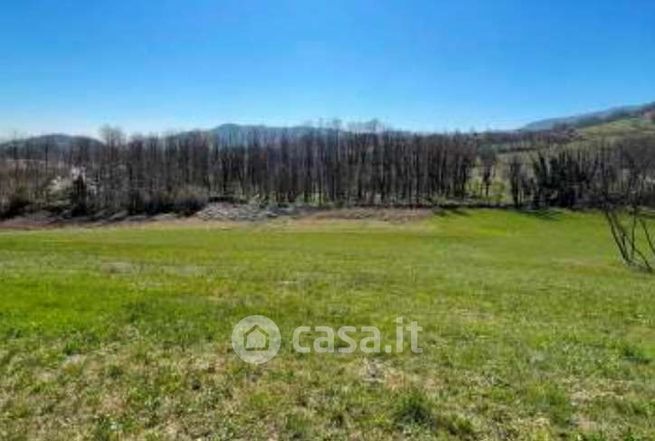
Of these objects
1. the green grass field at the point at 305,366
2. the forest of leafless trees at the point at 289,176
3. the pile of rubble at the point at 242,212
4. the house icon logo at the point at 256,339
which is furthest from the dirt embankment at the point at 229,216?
the house icon logo at the point at 256,339

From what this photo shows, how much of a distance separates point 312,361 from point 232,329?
93.9 inches

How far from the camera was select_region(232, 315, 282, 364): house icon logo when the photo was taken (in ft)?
37.0

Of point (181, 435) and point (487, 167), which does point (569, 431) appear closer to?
point (181, 435)

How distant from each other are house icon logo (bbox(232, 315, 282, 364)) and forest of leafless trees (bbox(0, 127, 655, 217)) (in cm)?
9789

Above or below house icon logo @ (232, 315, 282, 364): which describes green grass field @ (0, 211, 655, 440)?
below

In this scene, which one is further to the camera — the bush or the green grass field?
→ the bush

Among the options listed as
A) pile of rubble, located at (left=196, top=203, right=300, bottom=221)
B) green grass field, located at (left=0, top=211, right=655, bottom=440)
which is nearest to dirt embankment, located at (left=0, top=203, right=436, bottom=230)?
pile of rubble, located at (left=196, top=203, right=300, bottom=221)

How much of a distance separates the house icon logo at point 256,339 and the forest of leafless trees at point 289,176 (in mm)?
97887

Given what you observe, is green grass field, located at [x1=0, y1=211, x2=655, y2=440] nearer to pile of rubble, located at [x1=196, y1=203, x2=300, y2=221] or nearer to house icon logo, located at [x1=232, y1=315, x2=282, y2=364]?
house icon logo, located at [x1=232, y1=315, x2=282, y2=364]

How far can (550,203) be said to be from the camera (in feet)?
406

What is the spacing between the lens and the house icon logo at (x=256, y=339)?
11266mm

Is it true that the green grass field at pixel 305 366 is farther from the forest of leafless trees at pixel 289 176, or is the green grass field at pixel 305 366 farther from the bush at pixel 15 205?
the bush at pixel 15 205

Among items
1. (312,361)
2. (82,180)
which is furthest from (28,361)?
(82,180)

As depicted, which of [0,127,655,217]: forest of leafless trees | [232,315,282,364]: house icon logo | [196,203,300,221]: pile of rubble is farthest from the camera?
[0,127,655,217]: forest of leafless trees
